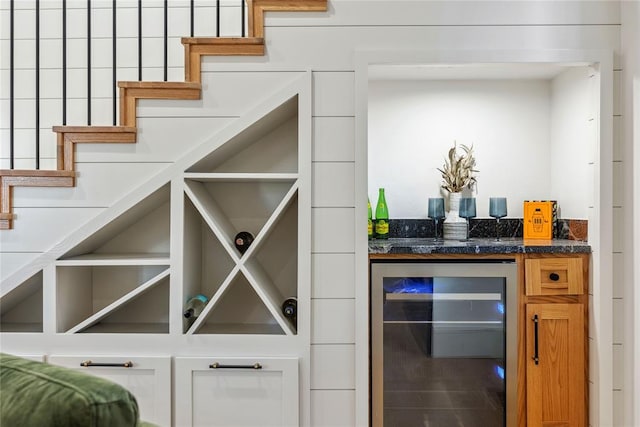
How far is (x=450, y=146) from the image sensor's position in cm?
263

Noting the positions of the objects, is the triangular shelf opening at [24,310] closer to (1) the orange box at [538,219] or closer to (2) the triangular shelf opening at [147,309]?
(2) the triangular shelf opening at [147,309]

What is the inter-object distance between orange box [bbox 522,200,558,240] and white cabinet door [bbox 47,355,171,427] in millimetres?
1945

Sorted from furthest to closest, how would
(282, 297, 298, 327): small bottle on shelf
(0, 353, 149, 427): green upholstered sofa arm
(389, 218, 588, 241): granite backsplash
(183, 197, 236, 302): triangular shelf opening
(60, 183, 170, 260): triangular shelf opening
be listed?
(389, 218, 588, 241): granite backsplash → (60, 183, 170, 260): triangular shelf opening → (183, 197, 236, 302): triangular shelf opening → (282, 297, 298, 327): small bottle on shelf → (0, 353, 149, 427): green upholstered sofa arm

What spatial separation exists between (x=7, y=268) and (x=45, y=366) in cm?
146

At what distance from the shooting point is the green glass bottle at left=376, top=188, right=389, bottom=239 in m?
2.46

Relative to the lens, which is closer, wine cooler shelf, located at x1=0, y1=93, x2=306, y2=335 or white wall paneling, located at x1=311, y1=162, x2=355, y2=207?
white wall paneling, located at x1=311, y1=162, x2=355, y2=207

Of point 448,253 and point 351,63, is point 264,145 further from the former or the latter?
point 448,253

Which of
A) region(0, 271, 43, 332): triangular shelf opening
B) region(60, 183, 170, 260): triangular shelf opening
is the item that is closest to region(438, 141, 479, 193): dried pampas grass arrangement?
region(60, 183, 170, 260): triangular shelf opening

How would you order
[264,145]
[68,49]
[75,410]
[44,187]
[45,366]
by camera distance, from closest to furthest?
[75,410]
[45,366]
[44,187]
[264,145]
[68,49]

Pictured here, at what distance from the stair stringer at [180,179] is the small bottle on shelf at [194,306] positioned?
0.78ft

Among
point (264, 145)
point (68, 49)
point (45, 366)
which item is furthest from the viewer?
point (68, 49)

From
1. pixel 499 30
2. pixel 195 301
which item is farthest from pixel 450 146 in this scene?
pixel 195 301

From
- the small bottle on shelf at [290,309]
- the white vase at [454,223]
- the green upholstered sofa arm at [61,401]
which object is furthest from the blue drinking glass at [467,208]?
the green upholstered sofa arm at [61,401]

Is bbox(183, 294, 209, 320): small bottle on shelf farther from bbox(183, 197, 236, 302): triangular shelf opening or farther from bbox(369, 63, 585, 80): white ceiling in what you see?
bbox(369, 63, 585, 80): white ceiling
